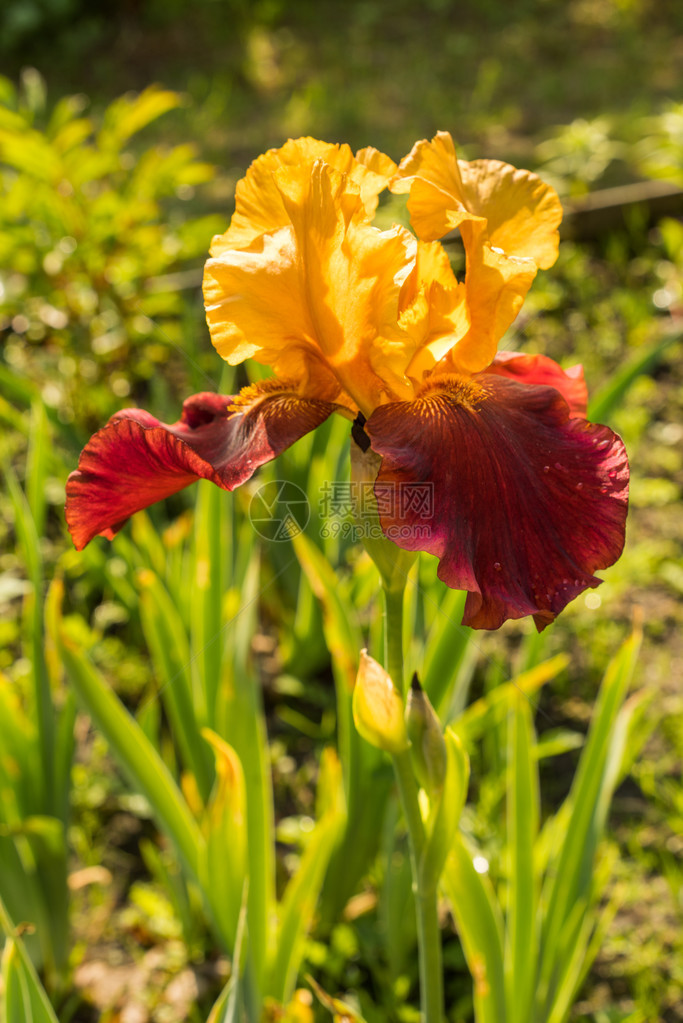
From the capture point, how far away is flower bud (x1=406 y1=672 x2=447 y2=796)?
974 mm

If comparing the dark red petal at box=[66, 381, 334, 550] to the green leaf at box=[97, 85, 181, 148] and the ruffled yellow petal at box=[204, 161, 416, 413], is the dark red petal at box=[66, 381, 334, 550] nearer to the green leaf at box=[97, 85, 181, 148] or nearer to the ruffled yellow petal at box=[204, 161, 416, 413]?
the ruffled yellow petal at box=[204, 161, 416, 413]

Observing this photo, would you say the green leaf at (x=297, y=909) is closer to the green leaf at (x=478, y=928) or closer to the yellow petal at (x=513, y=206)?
the green leaf at (x=478, y=928)

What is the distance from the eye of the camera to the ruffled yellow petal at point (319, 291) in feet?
2.90

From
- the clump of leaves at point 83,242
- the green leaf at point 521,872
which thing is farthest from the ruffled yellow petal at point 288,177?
the clump of leaves at point 83,242

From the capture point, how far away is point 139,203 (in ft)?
8.57

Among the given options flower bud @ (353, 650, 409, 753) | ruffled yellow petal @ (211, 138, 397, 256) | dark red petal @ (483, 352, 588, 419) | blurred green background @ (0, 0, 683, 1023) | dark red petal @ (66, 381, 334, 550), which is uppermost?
ruffled yellow petal @ (211, 138, 397, 256)

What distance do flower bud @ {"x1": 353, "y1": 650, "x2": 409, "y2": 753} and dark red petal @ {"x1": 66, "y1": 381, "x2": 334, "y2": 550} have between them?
0.26 m

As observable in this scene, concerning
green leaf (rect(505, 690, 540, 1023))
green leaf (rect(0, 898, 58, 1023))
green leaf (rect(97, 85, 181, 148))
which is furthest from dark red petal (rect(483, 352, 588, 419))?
green leaf (rect(97, 85, 181, 148))

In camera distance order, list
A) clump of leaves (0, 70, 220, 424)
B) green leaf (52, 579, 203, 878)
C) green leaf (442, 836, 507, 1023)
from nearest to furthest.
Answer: green leaf (442, 836, 507, 1023), green leaf (52, 579, 203, 878), clump of leaves (0, 70, 220, 424)

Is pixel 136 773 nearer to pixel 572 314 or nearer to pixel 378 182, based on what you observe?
pixel 378 182

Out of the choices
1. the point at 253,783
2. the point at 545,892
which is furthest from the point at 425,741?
the point at 545,892

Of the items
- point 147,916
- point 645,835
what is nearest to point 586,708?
point 645,835

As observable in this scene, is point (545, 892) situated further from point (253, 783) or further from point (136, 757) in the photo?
point (136, 757)

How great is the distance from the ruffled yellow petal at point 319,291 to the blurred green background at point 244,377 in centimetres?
89
